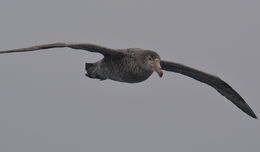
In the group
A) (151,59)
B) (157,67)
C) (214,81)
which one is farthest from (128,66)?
(214,81)

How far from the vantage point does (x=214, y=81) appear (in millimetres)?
20062

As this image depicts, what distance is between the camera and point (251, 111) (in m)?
20.5

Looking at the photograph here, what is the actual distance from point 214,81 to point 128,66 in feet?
10.3

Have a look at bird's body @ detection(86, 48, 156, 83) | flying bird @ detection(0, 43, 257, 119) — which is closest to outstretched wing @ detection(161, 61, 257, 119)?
flying bird @ detection(0, 43, 257, 119)

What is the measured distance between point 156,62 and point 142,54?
1.58 feet

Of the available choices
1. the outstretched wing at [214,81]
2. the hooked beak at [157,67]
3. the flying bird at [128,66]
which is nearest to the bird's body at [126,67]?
the flying bird at [128,66]

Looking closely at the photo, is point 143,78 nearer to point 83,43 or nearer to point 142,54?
point 142,54

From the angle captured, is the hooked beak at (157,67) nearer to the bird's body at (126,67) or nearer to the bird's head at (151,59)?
the bird's head at (151,59)

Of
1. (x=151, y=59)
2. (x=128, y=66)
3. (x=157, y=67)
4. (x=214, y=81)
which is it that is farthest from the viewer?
(x=214, y=81)

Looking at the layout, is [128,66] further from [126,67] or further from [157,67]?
[157,67]

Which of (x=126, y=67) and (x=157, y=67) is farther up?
(x=157, y=67)

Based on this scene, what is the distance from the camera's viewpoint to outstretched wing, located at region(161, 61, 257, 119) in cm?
1970

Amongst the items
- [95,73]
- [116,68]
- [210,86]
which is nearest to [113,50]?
[116,68]

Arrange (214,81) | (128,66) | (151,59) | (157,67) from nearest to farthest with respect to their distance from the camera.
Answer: (157,67), (151,59), (128,66), (214,81)
